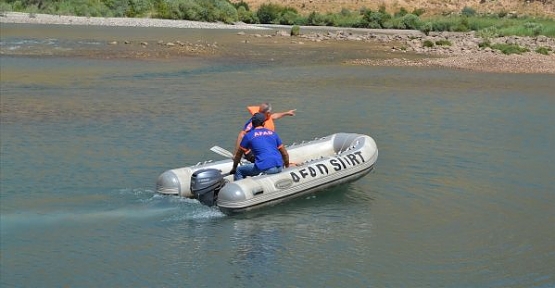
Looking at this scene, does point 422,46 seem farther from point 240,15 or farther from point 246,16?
point 240,15

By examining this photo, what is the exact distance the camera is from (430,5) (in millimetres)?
84625

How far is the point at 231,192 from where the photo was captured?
37.7ft

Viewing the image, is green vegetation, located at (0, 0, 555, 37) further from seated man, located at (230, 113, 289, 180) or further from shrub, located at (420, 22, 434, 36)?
seated man, located at (230, 113, 289, 180)

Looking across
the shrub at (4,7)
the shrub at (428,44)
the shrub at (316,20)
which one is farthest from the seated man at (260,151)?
the shrub at (316,20)

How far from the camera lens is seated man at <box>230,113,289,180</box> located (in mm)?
12125

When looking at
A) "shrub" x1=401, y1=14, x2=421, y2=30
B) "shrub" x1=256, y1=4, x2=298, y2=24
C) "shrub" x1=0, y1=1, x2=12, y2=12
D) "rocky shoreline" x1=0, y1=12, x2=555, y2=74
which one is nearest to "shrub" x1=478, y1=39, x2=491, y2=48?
"rocky shoreline" x1=0, y1=12, x2=555, y2=74

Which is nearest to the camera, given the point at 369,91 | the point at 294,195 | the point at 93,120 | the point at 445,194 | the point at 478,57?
the point at 294,195

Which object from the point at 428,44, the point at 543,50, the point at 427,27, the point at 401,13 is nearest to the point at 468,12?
the point at 401,13

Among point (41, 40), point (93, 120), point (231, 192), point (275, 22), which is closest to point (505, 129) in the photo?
point (93, 120)

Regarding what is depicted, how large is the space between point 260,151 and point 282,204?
0.74 metres

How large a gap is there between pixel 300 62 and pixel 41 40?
42.6 ft

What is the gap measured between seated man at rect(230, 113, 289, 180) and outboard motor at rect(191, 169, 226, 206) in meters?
0.44

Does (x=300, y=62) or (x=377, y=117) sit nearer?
(x=377, y=117)

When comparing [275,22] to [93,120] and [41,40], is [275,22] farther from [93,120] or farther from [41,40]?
[93,120]
